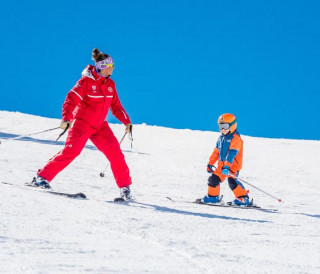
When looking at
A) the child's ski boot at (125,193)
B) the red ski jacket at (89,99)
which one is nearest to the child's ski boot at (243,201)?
the child's ski boot at (125,193)

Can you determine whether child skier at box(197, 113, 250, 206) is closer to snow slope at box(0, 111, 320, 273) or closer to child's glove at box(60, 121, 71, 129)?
snow slope at box(0, 111, 320, 273)

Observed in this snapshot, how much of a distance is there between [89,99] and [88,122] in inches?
11.3

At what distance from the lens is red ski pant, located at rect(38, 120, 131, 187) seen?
6359mm

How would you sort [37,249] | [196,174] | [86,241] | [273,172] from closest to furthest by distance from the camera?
[37,249], [86,241], [196,174], [273,172]

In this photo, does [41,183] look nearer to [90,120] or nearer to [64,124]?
[64,124]

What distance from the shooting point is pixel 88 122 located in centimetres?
646

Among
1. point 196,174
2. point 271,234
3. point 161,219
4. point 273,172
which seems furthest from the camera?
point 273,172

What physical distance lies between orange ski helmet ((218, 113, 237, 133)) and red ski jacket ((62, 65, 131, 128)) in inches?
62.6

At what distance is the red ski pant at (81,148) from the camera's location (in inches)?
250

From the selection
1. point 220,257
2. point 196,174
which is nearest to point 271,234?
point 220,257

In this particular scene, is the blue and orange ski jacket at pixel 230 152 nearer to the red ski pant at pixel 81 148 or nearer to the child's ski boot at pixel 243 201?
the child's ski boot at pixel 243 201

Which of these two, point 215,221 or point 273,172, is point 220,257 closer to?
point 215,221

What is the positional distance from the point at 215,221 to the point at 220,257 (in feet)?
5.84

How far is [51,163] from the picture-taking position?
6.36m
